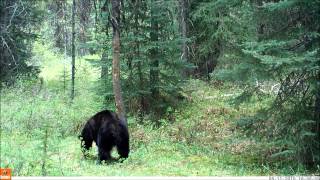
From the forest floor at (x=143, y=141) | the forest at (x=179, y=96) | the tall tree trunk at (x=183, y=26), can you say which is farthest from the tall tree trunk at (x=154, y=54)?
the tall tree trunk at (x=183, y=26)

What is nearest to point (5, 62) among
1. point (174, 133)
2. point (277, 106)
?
point (174, 133)

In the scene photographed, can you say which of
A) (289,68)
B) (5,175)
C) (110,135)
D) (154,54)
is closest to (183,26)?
(154,54)

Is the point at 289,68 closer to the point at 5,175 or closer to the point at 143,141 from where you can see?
the point at 143,141

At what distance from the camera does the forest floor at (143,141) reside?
10.8 m

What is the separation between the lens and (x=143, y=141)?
52.2 feet

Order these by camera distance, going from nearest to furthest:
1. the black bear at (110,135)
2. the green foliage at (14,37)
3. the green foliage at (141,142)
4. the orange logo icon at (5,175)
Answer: the orange logo icon at (5,175) < the green foliage at (141,142) < the black bear at (110,135) < the green foliage at (14,37)

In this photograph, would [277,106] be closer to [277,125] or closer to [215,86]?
[277,125]

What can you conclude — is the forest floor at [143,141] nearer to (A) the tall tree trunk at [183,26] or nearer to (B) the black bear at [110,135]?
(B) the black bear at [110,135]

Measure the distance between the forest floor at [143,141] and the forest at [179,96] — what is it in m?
0.05

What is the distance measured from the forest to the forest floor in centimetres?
5

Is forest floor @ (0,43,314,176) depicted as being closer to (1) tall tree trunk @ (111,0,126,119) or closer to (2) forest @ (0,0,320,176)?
(2) forest @ (0,0,320,176)

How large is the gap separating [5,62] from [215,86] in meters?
10.7

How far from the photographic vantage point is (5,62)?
77.9 feet

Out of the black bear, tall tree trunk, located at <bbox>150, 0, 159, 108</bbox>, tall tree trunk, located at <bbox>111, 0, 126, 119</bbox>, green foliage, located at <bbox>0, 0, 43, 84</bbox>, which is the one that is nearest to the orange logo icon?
the black bear
